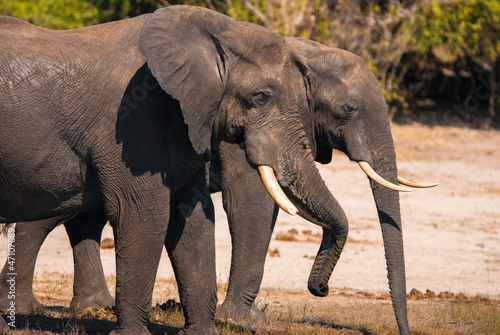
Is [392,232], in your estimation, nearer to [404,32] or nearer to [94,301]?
[94,301]

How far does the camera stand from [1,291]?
7.22 meters

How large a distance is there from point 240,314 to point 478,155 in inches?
480

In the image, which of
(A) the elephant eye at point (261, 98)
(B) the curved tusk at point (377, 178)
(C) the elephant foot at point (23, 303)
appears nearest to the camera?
(A) the elephant eye at point (261, 98)

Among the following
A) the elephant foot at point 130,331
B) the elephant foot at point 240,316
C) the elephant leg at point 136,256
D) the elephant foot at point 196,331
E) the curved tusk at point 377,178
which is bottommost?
the elephant foot at point 130,331

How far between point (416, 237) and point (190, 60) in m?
7.28

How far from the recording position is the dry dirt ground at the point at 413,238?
9406mm

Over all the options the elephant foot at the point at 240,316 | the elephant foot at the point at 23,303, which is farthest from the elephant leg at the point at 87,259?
the elephant foot at the point at 240,316

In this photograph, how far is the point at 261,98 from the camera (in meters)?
5.23

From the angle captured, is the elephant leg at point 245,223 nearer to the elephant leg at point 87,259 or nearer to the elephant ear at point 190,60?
the elephant leg at point 87,259

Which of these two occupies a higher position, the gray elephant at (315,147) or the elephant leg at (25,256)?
the gray elephant at (315,147)

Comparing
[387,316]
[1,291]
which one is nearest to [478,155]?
[387,316]

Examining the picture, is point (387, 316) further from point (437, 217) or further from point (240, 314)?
point (437, 217)

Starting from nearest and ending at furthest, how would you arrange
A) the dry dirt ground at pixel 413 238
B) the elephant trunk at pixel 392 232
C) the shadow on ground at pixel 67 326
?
1. the shadow on ground at pixel 67 326
2. the elephant trunk at pixel 392 232
3. the dry dirt ground at pixel 413 238

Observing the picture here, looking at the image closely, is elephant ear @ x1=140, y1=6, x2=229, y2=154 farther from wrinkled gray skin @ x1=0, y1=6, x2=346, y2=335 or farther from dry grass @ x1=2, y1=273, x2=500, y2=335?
dry grass @ x1=2, y1=273, x2=500, y2=335
